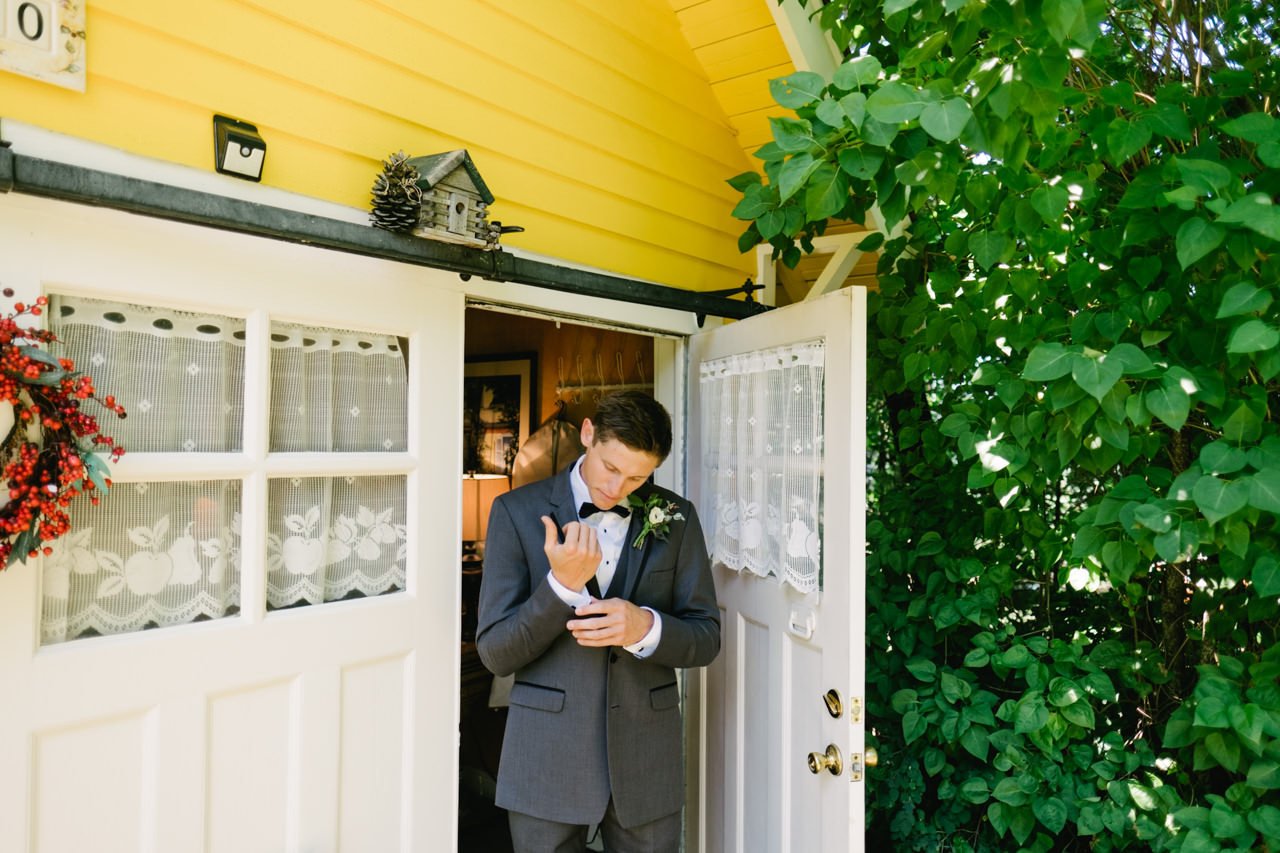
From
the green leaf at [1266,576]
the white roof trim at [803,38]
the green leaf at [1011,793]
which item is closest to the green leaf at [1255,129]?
the green leaf at [1266,576]

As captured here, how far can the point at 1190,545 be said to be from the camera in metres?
1.64

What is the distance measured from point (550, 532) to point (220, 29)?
4.22 ft

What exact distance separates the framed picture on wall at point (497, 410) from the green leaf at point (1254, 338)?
3358 millimetres

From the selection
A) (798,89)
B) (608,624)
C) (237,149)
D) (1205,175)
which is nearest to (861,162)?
(798,89)

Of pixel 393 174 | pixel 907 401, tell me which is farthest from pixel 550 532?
pixel 907 401

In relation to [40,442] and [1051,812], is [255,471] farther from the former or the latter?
[1051,812]

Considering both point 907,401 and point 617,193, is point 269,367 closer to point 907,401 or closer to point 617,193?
point 617,193

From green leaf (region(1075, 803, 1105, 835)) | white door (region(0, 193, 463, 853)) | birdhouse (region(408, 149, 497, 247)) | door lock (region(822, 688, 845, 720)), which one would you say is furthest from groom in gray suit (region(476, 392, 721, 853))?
green leaf (region(1075, 803, 1105, 835))

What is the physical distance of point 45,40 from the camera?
1.45 meters

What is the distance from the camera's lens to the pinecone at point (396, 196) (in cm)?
182

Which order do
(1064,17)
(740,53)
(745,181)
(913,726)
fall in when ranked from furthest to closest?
(740,53) → (913,726) → (745,181) → (1064,17)

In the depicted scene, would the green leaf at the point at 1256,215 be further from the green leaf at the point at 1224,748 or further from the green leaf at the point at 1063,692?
the green leaf at the point at 1063,692

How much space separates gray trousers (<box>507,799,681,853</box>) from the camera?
6.61 ft

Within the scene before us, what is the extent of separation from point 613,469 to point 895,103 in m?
1.07
